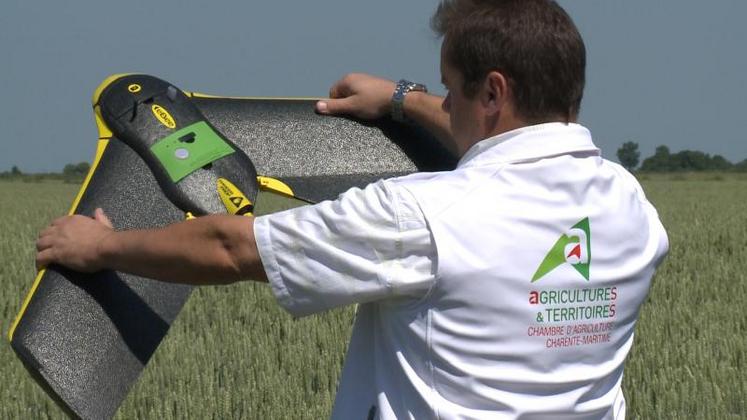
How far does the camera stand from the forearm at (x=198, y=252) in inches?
77.9

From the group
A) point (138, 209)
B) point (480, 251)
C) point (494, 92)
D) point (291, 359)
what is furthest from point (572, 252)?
point (291, 359)

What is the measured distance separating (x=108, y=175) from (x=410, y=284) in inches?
42.1

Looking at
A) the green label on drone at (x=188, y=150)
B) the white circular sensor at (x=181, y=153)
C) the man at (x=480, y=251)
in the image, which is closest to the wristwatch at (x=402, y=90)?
the green label on drone at (x=188, y=150)

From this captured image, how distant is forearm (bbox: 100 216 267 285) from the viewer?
198 centimetres

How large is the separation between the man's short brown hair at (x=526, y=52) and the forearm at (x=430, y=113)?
778 millimetres

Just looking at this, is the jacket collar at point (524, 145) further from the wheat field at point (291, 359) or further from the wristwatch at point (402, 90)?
the wheat field at point (291, 359)

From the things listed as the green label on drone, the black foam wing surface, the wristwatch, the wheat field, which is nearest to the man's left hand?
the black foam wing surface

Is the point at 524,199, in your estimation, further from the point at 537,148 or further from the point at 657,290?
the point at 657,290

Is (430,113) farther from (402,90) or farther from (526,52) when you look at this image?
(526,52)

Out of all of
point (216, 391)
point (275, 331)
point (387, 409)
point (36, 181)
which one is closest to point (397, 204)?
point (387, 409)

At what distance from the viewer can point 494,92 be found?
198 centimetres

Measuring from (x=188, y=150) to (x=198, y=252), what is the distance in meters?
0.50

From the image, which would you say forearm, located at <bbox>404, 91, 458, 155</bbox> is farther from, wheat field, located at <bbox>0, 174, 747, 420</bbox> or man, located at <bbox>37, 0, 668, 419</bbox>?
wheat field, located at <bbox>0, 174, 747, 420</bbox>

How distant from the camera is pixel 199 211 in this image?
2426mm
